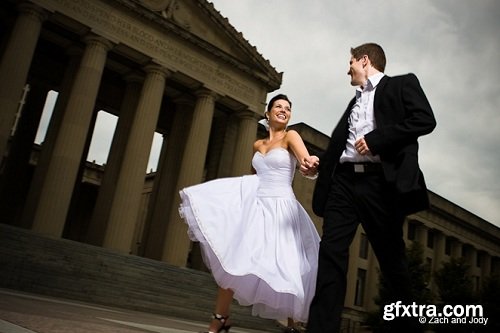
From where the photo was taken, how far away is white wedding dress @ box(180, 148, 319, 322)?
13.1 ft

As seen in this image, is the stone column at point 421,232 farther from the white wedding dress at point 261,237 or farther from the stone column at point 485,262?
the white wedding dress at point 261,237

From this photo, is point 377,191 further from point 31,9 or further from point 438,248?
point 438,248

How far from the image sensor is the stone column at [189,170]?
21.9m

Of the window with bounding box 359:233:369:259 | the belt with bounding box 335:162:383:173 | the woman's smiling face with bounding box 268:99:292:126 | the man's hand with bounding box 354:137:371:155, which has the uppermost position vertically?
the window with bounding box 359:233:369:259

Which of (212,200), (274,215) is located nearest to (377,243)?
(274,215)

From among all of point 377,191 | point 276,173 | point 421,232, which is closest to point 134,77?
point 276,173

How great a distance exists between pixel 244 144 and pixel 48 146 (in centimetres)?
1034

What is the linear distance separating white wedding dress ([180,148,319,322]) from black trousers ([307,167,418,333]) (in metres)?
0.78

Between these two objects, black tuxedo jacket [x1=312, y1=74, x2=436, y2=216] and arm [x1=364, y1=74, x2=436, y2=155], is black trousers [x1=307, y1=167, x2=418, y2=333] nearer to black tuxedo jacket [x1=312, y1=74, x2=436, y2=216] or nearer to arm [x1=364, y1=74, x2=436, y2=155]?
black tuxedo jacket [x1=312, y1=74, x2=436, y2=216]

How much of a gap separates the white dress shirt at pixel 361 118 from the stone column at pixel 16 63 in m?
17.2

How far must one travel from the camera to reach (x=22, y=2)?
18297 millimetres

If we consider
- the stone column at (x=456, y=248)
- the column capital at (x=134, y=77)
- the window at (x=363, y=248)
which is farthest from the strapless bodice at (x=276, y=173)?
the stone column at (x=456, y=248)

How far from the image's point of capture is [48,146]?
66.6ft

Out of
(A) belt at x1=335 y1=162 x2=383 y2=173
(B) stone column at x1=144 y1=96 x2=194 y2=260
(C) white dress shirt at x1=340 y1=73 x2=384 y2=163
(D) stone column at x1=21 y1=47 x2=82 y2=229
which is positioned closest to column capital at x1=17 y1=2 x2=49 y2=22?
Result: (D) stone column at x1=21 y1=47 x2=82 y2=229
